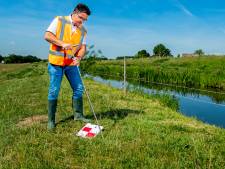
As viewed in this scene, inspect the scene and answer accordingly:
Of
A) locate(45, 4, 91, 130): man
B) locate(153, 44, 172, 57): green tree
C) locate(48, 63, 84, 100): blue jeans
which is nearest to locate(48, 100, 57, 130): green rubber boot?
locate(45, 4, 91, 130): man

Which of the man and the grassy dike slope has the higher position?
the man

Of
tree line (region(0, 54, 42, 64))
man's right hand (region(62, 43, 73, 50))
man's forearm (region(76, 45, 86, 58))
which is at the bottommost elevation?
tree line (region(0, 54, 42, 64))

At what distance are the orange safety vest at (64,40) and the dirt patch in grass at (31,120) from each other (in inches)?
61.3

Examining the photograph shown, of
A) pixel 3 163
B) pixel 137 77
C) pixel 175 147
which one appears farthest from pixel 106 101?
pixel 137 77

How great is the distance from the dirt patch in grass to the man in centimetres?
75

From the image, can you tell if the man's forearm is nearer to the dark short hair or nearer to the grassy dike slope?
the dark short hair

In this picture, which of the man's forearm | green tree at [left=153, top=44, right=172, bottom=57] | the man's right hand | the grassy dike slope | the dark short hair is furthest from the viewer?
green tree at [left=153, top=44, right=172, bottom=57]

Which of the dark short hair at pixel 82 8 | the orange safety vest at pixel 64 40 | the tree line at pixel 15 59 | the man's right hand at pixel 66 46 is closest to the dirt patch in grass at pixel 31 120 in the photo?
the orange safety vest at pixel 64 40

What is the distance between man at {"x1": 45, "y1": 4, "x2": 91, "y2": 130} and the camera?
6.31m

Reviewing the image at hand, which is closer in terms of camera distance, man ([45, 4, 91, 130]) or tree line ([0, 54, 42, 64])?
man ([45, 4, 91, 130])

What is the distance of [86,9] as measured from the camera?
250 inches

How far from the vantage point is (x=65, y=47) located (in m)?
6.22

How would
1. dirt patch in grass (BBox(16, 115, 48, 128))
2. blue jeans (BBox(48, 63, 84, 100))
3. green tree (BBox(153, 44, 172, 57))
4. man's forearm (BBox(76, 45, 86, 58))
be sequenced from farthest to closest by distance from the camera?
green tree (BBox(153, 44, 172, 57)) → dirt patch in grass (BBox(16, 115, 48, 128)) → man's forearm (BBox(76, 45, 86, 58)) → blue jeans (BBox(48, 63, 84, 100))

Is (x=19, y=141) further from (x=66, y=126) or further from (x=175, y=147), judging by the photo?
(x=175, y=147)
